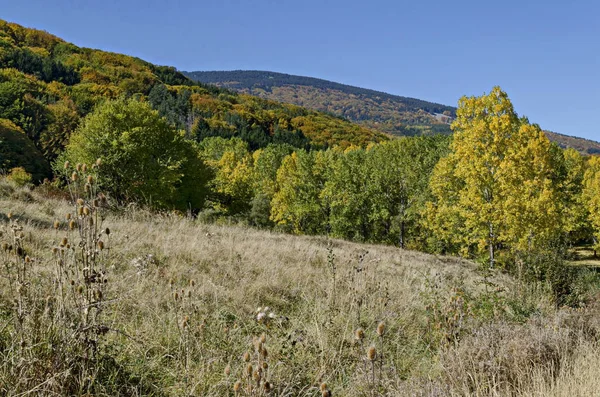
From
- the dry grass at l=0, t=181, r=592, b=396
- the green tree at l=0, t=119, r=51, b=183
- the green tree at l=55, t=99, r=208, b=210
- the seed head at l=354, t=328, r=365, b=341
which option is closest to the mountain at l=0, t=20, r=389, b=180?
the green tree at l=0, t=119, r=51, b=183

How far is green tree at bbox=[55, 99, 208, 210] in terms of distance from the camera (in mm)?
23453

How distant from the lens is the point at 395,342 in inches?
177

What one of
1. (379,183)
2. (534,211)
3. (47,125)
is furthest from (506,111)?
(47,125)

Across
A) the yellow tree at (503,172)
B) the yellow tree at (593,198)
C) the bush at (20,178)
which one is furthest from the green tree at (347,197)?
the bush at (20,178)

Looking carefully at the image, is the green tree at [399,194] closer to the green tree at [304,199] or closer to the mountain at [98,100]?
the green tree at [304,199]

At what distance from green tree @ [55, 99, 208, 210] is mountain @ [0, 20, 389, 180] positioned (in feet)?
87.8

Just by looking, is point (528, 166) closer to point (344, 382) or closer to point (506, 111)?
point (506, 111)

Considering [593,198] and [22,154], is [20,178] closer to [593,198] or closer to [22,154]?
[22,154]

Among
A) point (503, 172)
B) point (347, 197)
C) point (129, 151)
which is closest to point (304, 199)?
point (347, 197)

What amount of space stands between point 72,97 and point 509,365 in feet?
311

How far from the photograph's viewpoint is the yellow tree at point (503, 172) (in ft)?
53.2

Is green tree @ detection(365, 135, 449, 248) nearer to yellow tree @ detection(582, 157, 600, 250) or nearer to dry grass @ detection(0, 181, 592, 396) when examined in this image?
yellow tree @ detection(582, 157, 600, 250)

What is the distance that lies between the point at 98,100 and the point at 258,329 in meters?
88.0

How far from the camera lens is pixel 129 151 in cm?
2403
